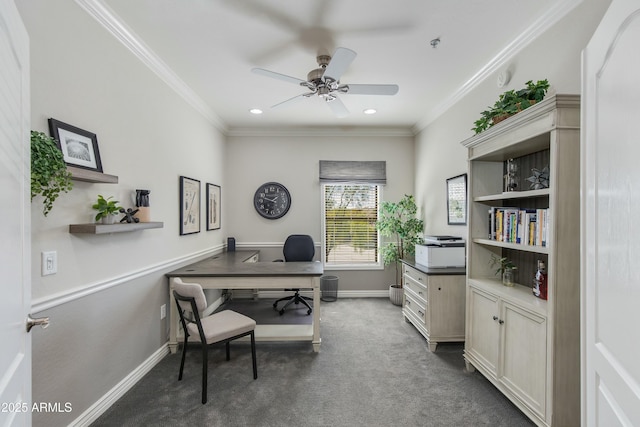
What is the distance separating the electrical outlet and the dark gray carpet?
3.54ft

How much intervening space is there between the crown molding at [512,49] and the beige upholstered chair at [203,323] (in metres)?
3.09

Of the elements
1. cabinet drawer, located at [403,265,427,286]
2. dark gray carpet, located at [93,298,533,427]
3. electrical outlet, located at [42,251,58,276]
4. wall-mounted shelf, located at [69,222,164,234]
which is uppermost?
wall-mounted shelf, located at [69,222,164,234]

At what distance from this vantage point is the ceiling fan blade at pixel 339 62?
1918 mm

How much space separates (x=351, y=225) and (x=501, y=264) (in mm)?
2595

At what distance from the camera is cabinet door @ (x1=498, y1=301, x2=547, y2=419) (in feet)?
5.57

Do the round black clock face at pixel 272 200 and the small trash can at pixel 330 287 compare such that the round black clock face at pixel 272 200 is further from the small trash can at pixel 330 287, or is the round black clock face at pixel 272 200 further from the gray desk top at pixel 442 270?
the gray desk top at pixel 442 270

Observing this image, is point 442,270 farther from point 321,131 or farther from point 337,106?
point 321,131

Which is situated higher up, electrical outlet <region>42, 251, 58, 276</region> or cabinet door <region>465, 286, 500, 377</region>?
→ electrical outlet <region>42, 251, 58, 276</region>

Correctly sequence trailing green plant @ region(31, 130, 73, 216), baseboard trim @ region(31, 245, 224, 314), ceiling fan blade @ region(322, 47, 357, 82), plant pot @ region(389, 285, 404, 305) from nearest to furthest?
1. trailing green plant @ region(31, 130, 73, 216)
2. baseboard trim @ region(31, 245, 224, 314)
3. ceiling fan blade @ region(322, 47, 357, 82)
4. plant pot @ region(389, 285, 404, 305)

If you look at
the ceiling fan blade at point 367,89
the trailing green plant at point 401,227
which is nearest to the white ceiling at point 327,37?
the ceiling fan blade at point 367,89

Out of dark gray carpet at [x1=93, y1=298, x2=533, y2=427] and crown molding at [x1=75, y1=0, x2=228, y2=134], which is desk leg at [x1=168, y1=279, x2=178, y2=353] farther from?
crown molding at [x1=75, y1=0, x2=228, y2=134]

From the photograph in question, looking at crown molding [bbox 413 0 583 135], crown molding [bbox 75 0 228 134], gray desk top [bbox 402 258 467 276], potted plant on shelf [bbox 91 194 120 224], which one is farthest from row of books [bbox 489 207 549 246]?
crown molding [bbox 75 0 228 134]

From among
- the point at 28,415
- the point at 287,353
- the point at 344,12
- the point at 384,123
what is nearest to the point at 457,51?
the point at 344,12

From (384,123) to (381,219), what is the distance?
1.47 meters
